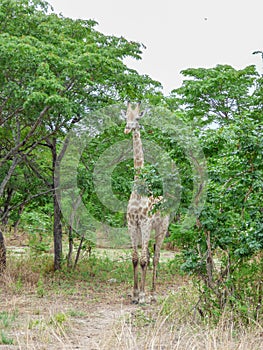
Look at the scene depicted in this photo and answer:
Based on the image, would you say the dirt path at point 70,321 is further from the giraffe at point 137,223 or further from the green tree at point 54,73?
Answer: the green tree at point 54,73

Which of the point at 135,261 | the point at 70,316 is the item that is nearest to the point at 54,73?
the point at 135,261

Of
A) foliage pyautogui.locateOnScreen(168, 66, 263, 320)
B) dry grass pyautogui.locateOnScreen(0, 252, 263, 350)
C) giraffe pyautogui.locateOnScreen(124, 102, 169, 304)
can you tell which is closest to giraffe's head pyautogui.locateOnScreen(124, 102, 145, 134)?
giraffe pyautogui.locateOnScreen(124, 102, 169, 304)

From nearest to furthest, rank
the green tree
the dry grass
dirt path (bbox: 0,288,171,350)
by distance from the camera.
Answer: the dry grass, dirt path (bbox: 0,288,171,350), the green tree

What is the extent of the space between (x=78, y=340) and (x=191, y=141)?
8.94 ft

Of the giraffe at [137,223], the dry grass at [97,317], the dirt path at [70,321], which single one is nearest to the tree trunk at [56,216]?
the dry grass at [97,317]

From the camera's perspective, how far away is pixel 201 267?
5.67 metres

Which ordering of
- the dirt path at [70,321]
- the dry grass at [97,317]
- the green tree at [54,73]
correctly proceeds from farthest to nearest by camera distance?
1. the green tree at [54,73]
2. the dirt path at [70,321]
3. the dry grass at [97,317]

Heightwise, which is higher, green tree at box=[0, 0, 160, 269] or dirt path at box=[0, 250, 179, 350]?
green tree at box=[0, 0, 160, 269]

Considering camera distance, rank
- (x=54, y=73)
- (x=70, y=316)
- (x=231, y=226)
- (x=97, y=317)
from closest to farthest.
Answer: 1. (x=231, y=226)
2. (x=70, y=316)
3. (x=97, y=317)
4. (x=54, y=73)

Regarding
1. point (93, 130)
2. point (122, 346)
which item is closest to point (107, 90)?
point (93, 130)

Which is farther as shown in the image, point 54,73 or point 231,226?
point 54,73

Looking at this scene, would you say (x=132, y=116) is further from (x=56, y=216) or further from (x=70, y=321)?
(x=56, y=216)

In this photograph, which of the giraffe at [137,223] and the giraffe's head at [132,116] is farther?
the giraffe's head at [132,116]

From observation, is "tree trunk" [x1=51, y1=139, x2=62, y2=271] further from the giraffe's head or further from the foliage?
the foliage
